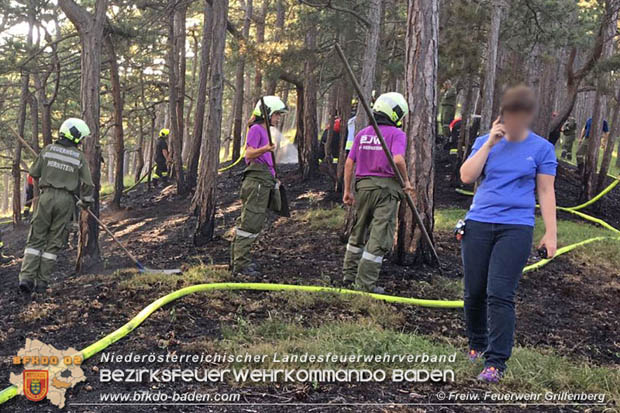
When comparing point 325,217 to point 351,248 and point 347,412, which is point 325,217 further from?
point 347,412

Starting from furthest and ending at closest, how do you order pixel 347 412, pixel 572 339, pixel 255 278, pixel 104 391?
1. pixel 255 278
2. pixel 572 339
3. pixel 104 391
4. pixel 347 412

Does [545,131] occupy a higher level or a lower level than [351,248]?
higher

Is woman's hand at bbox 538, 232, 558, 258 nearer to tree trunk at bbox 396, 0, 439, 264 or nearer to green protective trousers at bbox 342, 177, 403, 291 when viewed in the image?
green protective trousers at bbox 342, 177, 403, 291

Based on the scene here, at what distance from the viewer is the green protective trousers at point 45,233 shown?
21.2ft

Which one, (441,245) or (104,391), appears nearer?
(104,391)

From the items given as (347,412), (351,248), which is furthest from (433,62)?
(347,412)

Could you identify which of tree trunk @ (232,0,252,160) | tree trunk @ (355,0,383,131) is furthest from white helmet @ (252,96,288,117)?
tree trunk @ (232,0,252,160)

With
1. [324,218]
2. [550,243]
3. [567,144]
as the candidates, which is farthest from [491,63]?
[567,144]

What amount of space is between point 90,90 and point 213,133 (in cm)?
192

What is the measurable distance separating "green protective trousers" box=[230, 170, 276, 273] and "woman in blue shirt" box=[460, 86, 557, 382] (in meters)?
3.20

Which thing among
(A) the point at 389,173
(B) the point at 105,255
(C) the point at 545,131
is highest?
(C) the point at 545,131

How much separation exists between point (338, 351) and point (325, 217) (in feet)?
20.9

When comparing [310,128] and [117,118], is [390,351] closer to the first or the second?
[310,128]

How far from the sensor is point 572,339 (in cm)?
495
